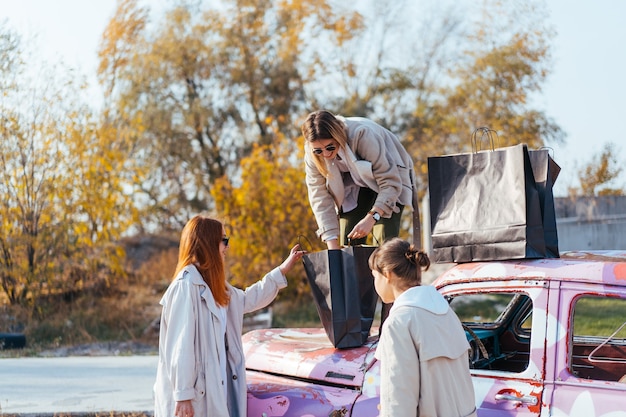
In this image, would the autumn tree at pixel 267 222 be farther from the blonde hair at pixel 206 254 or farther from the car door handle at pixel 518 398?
the car door handle at pixel 518 398

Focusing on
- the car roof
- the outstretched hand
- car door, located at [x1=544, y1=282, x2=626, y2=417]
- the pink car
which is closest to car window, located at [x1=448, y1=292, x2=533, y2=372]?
the pink car

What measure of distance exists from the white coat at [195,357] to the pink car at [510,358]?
0.71 feet

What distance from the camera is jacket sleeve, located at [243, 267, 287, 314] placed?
15.3 ft

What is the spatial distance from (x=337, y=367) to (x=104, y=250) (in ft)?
37.7

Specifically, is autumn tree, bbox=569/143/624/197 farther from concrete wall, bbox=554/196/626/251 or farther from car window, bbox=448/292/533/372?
car window, bbox=448/292/533/372

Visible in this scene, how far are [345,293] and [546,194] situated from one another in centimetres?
115

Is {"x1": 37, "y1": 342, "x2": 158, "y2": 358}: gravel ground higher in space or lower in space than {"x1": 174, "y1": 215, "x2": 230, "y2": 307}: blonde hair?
lower

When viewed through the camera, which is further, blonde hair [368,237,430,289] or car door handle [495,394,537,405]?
car door handle [495,394,537,405]

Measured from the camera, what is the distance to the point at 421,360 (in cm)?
331

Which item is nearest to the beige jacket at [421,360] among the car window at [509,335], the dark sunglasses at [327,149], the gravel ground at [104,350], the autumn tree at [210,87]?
the car window at [509,335]

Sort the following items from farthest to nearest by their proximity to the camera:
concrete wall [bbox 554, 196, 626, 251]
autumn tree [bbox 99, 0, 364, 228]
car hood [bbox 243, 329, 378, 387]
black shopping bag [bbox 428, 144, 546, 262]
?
autumn tree [bbox 99, 0, 364, 228], concrete wall [bbox 554, 196, 626, 251], car hood [bbox 243, 329, 378, 387], black shopping bag [bbox 428, 144, 546, 262]

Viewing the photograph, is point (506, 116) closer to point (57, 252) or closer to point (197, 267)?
point (57, 252)

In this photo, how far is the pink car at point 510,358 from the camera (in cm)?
361

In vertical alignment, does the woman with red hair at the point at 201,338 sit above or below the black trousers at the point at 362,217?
below
